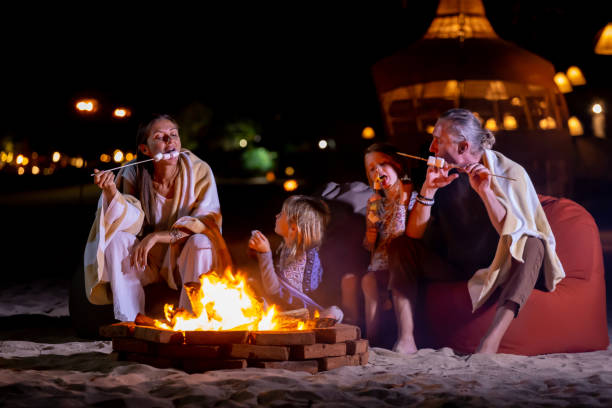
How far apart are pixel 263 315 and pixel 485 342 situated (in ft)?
4.51

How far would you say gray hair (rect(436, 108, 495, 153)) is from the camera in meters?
4.89

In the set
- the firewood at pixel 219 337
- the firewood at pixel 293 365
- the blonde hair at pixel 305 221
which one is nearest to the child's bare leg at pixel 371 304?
the blonde hair at pixel 305 221

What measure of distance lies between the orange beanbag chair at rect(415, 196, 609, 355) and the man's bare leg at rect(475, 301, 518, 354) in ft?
0.38

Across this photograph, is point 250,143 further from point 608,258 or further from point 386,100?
point 608,258

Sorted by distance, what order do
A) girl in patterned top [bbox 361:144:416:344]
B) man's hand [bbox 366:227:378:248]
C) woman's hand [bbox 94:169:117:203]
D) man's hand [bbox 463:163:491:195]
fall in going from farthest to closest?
1. man's hand [bbox 366:227:378:248]
2. girl in patterned top [bbox 361:144:416:344]
3. woman's hand [bbox 94:169:117:203]
4. man's hand [bbox 463:163:491:195]

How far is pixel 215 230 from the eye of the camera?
5.32 meters

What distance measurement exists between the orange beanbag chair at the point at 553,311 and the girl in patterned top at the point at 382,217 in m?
0.30

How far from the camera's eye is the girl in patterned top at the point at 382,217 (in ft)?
Result: 16.9

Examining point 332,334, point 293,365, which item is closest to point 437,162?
point 332,334

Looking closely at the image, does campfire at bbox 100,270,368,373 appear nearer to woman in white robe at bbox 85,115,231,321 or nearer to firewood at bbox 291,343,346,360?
firewood at bbox 291,343,346,360

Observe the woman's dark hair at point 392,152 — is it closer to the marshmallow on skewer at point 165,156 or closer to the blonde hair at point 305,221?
the blonde hair at point 305,221

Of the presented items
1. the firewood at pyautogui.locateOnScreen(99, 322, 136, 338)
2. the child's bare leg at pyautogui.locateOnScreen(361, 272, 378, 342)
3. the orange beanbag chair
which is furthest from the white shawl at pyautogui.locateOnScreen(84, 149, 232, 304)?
the orange beanbag chair

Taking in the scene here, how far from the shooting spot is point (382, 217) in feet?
17.2

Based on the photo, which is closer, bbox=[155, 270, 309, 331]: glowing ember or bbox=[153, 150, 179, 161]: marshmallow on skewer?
bbox=[155, 270, 309, 331]: glowing ember
